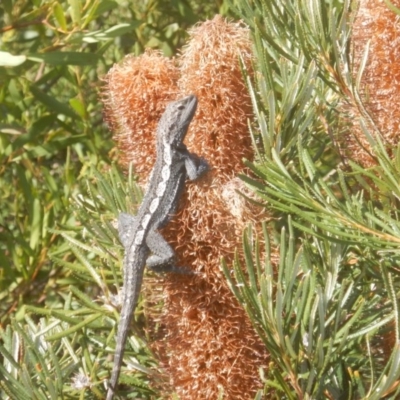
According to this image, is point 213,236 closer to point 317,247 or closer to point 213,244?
point 213,244

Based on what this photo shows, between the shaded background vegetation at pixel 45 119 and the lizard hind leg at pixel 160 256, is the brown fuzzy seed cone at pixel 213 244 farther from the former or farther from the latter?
the shaded background vegetation at pixel 45 119

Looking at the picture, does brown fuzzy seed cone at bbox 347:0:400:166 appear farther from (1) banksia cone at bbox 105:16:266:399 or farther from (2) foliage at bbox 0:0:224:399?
(2) foliage at bbox 0:0:224:399

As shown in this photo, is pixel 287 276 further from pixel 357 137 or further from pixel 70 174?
pixel 70 174

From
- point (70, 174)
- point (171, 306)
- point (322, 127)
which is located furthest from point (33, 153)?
point (171, 306)

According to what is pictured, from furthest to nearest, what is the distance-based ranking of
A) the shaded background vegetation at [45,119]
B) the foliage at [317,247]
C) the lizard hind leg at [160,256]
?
the shaded background vegetation at [45,119] < the lizard hind leg at [160,256] < the foliage at [317,247]

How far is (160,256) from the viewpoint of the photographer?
47.5 inches

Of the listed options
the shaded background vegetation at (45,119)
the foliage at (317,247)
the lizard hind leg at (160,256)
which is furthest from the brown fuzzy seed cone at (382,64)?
the shaded background vegetation at (45,119)

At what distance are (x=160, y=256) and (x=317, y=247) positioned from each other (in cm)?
24

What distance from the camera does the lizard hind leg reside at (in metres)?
1.14

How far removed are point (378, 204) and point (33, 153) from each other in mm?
1076

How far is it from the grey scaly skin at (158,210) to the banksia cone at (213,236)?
2cm

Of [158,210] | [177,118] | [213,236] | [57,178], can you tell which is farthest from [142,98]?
[57,178]

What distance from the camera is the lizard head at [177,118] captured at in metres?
1.17

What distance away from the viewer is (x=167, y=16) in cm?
263
